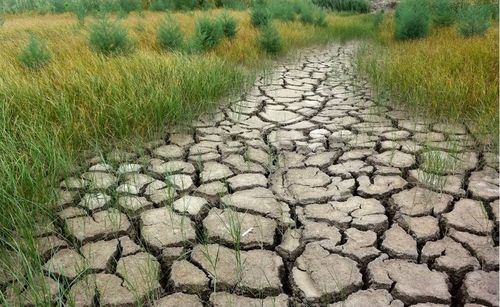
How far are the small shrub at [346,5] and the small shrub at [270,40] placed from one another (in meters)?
8.10

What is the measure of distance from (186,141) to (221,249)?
1.50 m

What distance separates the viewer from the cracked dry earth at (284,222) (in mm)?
→ 1800

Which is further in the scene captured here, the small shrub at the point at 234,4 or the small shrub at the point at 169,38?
the small shrub at the point at 234,4

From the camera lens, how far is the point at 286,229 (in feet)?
7.32

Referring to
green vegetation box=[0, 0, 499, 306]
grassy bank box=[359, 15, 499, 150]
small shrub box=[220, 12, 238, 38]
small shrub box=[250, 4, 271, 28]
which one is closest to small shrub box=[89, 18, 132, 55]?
green vegetation box=[0, 0, 499, 306]

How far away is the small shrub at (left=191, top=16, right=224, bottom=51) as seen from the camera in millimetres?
5925

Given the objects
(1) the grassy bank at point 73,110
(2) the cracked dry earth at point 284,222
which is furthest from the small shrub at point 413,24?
(2) the cracked dry earth at point 284,222

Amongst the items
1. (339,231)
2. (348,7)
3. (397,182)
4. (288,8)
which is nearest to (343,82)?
(397,182)

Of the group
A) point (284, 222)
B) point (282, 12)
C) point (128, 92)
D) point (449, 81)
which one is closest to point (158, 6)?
point (282, 12)

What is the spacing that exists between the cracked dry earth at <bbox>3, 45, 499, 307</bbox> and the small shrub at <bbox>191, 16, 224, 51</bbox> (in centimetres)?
258

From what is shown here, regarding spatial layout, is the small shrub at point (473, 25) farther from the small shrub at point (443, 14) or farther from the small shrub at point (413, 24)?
the small shrub at point (443, 14)

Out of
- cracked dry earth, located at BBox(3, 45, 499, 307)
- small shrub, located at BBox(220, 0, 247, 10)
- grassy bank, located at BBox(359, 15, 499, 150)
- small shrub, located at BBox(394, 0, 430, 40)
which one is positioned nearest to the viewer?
cracked dry earth, located at BBox(3, 45, 499, 307)

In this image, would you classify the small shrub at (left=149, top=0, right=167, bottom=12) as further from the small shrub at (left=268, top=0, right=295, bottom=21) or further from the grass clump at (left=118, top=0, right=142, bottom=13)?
Result: the small shrub at (left=268, top=0, right=295, bottom=21)

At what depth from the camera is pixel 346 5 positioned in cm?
1454
